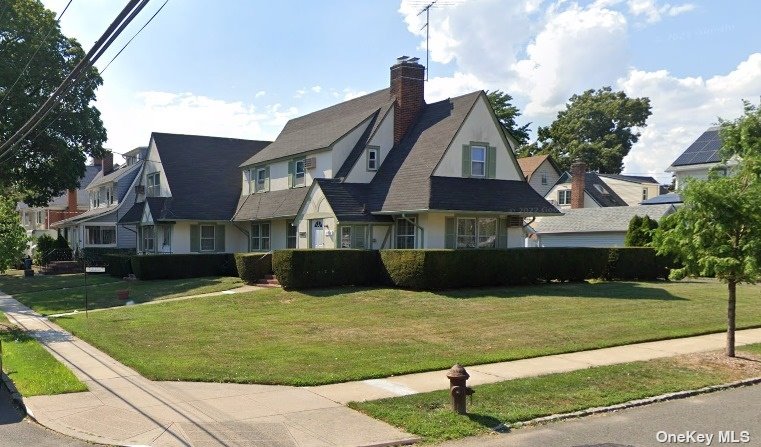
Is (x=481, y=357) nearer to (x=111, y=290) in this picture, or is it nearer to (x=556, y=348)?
(x=556, y=348)

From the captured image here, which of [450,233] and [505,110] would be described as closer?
[450,233]

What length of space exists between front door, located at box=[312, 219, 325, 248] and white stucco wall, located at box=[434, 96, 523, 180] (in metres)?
5.27

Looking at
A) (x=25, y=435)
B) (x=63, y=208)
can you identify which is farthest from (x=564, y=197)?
(x=25, y=435)

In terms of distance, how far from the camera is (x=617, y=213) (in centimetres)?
4378

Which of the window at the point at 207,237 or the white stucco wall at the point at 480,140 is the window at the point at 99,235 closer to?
the window at the point at 207,237

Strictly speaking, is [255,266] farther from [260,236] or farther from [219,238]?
[219,238]

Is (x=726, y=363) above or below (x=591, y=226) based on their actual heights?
below

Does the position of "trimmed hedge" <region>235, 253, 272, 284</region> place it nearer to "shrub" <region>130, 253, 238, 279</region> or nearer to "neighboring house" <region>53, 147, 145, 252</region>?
"shrub" <region>130, 253, 238, 279</region>

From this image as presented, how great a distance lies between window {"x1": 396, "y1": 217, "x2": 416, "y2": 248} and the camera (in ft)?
86.5

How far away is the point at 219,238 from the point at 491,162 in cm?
1603

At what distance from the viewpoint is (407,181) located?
26.9 m

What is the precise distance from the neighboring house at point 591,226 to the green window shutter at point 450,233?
17.4 meters

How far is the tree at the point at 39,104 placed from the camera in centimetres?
3656
